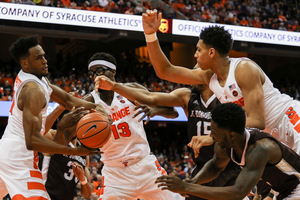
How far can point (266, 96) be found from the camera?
3992 mm

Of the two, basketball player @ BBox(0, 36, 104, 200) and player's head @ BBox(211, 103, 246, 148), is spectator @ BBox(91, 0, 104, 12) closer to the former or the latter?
basketball player @ BBox(0, 36, 104, 200)

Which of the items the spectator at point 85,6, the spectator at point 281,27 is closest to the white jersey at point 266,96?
the spectator at point 85,6

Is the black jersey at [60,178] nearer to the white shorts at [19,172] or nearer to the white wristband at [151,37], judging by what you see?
the white shorts at [19,172]

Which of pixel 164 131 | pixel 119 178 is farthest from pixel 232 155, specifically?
pixel 164 131

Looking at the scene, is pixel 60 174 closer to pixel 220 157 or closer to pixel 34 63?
pixel 34 63

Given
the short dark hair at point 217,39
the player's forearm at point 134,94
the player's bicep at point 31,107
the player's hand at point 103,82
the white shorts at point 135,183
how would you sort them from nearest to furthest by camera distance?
the player's bicep at point 31,107 < the short dark hair at point 217,39 < the player's hand at point 103,82 < the player's forearm at point 134,94 < the white shorts at point 135,183

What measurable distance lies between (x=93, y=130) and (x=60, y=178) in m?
1.72

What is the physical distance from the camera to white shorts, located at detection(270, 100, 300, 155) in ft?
13.2

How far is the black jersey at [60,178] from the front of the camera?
5.17m

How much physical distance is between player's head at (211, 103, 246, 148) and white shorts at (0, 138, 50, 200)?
180 cm

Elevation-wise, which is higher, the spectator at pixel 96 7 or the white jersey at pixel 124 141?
the spectator at pixel 96 7

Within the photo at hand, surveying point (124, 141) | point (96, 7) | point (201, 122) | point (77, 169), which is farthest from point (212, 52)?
point (96, 7)

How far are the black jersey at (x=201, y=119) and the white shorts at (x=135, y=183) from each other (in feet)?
2.12

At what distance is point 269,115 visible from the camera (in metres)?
4.08
